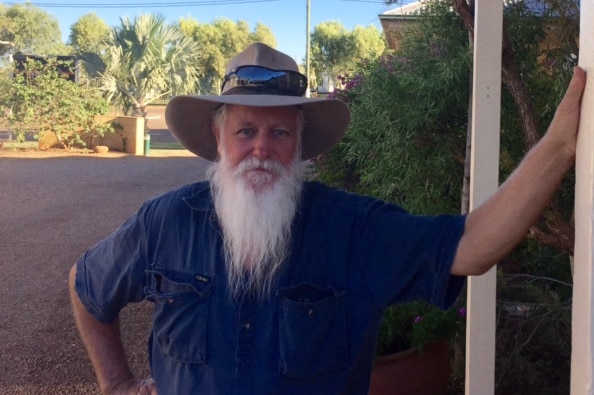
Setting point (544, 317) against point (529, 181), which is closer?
point (529, 181)

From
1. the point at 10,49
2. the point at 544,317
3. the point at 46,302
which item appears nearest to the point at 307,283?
the point at 544,317

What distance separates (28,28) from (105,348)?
191 ft

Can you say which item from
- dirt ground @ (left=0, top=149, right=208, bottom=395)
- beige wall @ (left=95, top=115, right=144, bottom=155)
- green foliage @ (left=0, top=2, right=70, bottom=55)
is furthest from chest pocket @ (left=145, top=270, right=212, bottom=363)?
green foliage @ (left=0, top=2, right=70, bottom=55)

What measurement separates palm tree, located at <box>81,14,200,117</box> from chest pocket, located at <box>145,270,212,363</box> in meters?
24.1

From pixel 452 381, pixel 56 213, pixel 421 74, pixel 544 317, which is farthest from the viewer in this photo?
pixel 56 213

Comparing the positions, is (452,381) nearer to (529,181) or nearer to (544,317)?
(544,317)

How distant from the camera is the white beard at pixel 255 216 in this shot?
1.96 metres

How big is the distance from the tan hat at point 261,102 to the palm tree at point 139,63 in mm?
23692

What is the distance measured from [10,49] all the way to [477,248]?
46501 millimetres

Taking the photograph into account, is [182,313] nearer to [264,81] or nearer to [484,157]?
[264,81]

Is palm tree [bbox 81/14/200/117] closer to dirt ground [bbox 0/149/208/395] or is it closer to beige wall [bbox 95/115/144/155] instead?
beige wall [bbox 95/115/144/155]

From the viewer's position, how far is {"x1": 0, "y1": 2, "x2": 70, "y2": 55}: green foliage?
2128 inches

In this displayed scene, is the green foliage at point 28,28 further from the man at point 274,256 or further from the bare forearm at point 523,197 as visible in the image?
the bare forearm at point 523,197

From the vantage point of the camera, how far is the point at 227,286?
6.41ft
